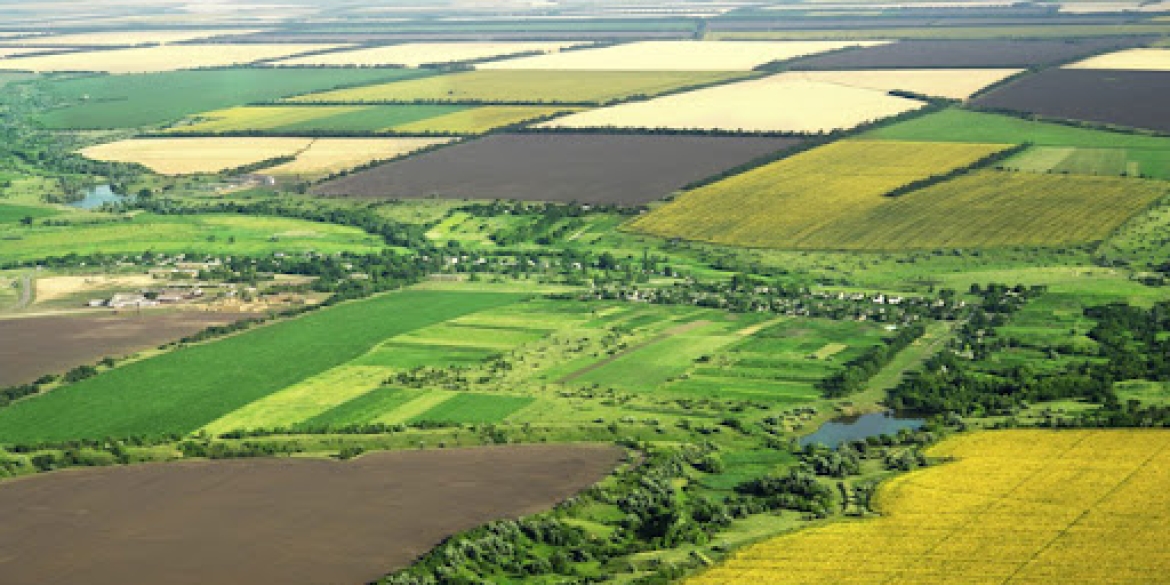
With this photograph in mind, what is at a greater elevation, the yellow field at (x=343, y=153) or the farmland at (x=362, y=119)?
the farmland at (x=362, y=119)

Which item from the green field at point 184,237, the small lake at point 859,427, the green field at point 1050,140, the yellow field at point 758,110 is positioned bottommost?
the small lake at point 859,427

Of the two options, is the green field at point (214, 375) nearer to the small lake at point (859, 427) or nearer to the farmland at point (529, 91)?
the small lake at point (859, 427)

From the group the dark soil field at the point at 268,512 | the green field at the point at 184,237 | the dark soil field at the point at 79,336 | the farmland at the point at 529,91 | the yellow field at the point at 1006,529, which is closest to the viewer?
the yellow field at the point at 1006,529

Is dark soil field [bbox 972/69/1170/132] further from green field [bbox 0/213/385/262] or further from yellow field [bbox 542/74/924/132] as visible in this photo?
green field [bbox 0/213/385/262]

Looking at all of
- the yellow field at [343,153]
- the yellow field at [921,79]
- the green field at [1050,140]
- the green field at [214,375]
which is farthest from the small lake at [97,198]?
the yellow field at [921,79]

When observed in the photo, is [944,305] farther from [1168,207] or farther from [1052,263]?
[1168,207]

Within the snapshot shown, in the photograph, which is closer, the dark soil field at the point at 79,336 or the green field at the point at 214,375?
the green field at the point at 214,375
